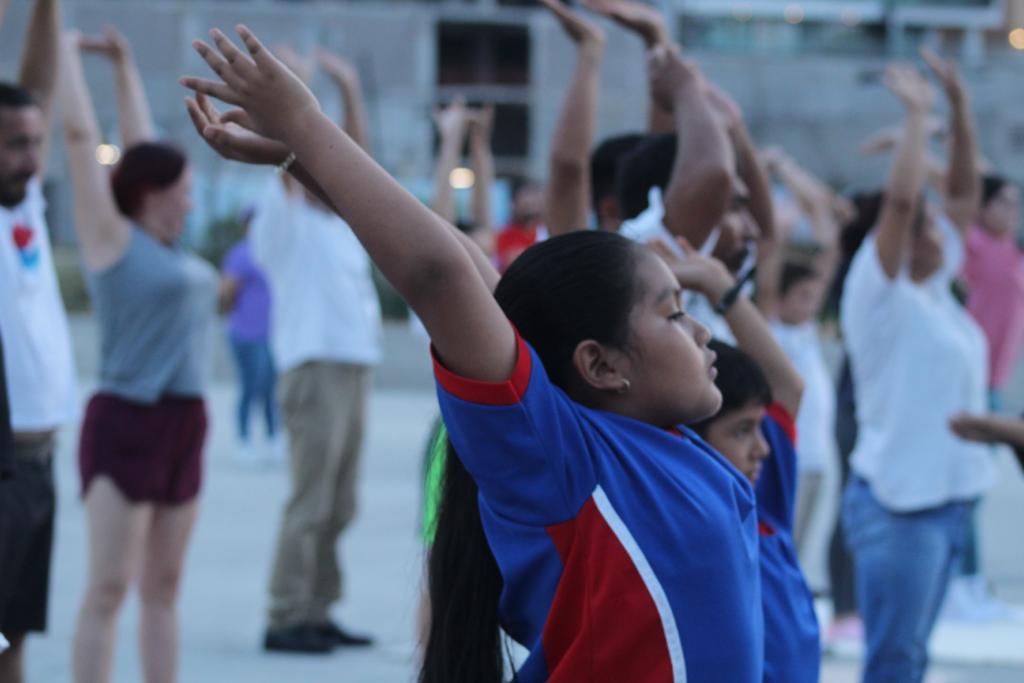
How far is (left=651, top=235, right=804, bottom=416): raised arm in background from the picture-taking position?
2.82 m

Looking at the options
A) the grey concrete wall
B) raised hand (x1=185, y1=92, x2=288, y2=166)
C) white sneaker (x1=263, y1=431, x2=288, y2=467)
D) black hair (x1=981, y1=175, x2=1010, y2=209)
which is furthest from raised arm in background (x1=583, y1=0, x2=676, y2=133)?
the grey concrete wall

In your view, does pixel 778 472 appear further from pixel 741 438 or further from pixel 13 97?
pixel 13 97

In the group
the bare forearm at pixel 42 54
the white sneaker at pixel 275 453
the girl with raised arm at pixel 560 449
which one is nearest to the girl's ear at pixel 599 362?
the girl with raised arm at pixel 560 449

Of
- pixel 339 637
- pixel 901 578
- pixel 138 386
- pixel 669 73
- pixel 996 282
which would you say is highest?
pixel 669 73

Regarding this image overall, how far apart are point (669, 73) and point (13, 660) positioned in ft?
6.79

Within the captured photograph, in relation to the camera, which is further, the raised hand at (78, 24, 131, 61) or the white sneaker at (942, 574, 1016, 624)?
the white sneaker at (942, 574, 1016, 624)

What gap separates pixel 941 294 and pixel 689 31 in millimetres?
27195

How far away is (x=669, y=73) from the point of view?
3191 millimetres

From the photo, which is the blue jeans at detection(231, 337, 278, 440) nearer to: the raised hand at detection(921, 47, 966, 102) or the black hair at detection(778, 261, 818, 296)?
the black hair at detection(778, 261, 818, 296)

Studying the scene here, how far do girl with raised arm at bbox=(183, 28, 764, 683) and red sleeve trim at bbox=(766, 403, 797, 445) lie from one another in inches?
29.2

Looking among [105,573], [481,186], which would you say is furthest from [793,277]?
[105,573]

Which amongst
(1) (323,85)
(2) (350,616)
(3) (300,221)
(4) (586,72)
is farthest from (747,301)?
(1) (323,85)

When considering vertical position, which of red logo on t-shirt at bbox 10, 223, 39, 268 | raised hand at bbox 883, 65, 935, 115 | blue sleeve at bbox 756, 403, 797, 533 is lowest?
blue sleeve at bbox 756, 403, 797, 533

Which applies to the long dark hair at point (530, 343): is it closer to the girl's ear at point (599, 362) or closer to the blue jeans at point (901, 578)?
the girl's ear at point (599, 362)
